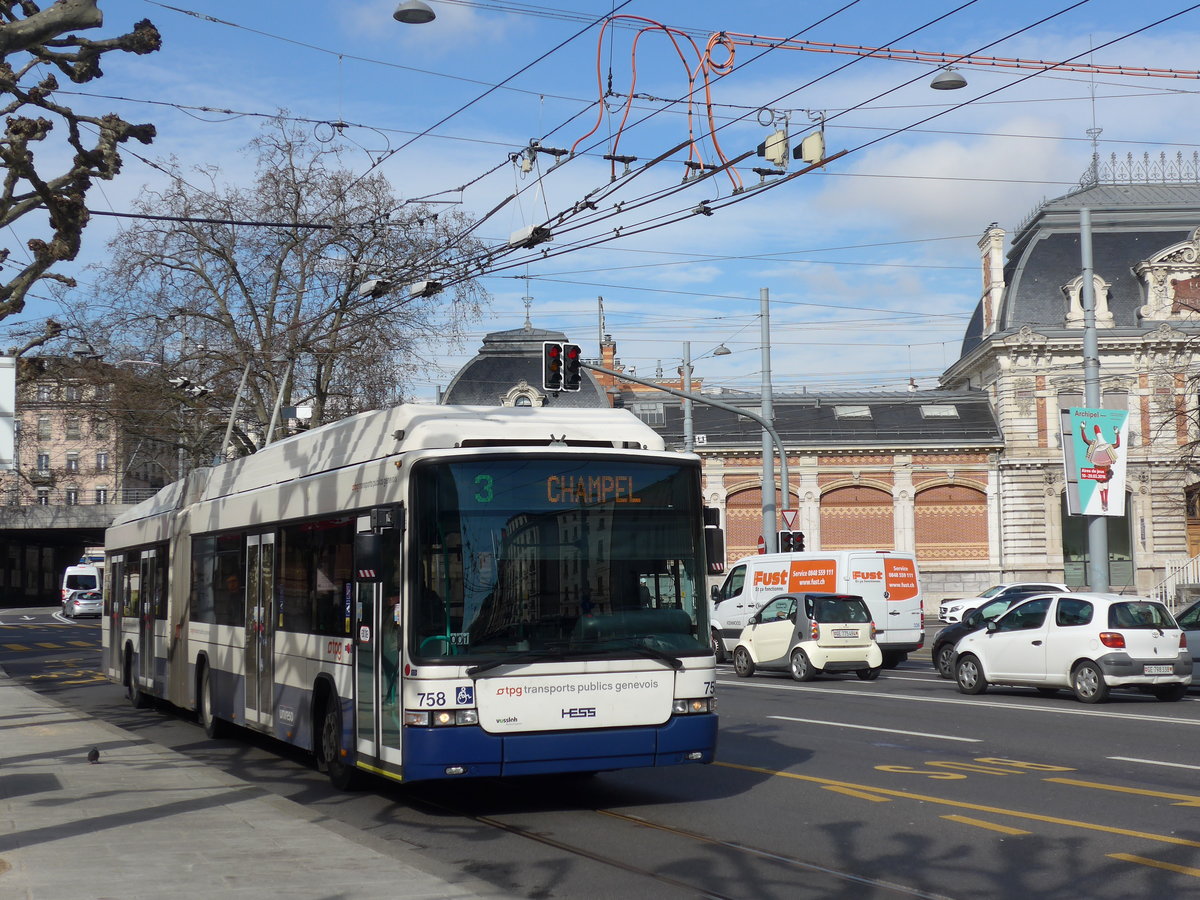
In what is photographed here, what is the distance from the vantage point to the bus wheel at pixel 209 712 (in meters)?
16.6

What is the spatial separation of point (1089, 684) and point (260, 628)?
11884 millimetres

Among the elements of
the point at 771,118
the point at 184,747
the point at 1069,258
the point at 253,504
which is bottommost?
the point at 184,747

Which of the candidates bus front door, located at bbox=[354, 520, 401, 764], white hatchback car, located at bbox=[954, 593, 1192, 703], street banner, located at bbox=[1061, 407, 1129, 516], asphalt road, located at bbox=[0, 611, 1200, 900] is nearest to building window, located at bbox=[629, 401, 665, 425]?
street banner, located at bbox=[1061, 407, 1129, 516]

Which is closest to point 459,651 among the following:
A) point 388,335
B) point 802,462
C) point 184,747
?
point 184,747

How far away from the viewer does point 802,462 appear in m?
58.8

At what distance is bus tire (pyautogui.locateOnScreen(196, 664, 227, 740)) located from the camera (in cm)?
1658

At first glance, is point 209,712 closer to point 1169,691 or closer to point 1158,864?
point 1158,864

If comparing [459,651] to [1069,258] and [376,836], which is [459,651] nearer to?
[376,836]

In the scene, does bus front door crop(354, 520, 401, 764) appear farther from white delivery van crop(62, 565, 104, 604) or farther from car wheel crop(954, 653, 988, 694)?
white delivery van crop(62, 565, 104, 604)

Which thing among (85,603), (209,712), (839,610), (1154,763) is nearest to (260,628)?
(209,712)

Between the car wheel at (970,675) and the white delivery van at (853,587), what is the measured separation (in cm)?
698

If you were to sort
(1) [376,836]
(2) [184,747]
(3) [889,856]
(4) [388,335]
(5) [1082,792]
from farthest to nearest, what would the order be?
(4) [388,335], (2) [184,747], (5) [1082,792], (1) [376,836], (3) [889,856]

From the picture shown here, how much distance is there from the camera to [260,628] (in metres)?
14.3

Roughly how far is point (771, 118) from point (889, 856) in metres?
9.14
